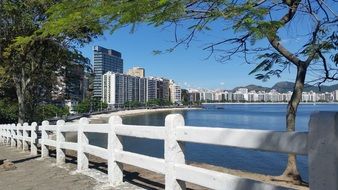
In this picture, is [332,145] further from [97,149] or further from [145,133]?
[97,149]

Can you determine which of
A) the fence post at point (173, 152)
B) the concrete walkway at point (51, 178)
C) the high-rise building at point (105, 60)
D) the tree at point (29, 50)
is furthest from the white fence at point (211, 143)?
the high-rise building at point (105, 60)

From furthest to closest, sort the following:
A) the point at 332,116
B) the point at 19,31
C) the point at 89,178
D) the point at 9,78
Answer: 1. the point at 9,78
2. the point at 19,31
3. the point at 89,178
4. the point at 332,116

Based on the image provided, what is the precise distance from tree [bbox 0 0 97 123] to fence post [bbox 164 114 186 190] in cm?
1257

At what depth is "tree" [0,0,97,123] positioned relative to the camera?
24.2 metres

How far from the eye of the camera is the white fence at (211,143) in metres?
4.19

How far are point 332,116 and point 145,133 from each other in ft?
14.1

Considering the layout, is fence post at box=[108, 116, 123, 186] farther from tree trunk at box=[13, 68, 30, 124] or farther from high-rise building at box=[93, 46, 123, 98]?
high-rise building at box=[93, 46, 123, 98]

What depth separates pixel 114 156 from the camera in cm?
920

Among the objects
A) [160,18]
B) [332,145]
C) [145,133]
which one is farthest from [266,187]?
[145,133]

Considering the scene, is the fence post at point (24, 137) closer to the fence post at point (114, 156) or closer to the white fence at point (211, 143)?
the white fence at point (211, 143)

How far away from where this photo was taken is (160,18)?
6.27 m

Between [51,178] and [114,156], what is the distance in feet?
6.89

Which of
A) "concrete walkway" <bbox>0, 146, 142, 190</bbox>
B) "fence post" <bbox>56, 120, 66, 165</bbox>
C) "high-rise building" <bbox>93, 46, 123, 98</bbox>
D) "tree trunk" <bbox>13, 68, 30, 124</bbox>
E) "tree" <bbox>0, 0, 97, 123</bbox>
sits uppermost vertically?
"high-rise building" <bbox>93, 46, 123, 98</bbox>

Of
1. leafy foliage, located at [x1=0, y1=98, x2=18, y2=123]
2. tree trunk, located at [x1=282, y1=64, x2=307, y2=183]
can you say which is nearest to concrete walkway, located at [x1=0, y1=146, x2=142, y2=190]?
tree trunk, located at [x1=282, y1=64, x2=307, y2=183]
